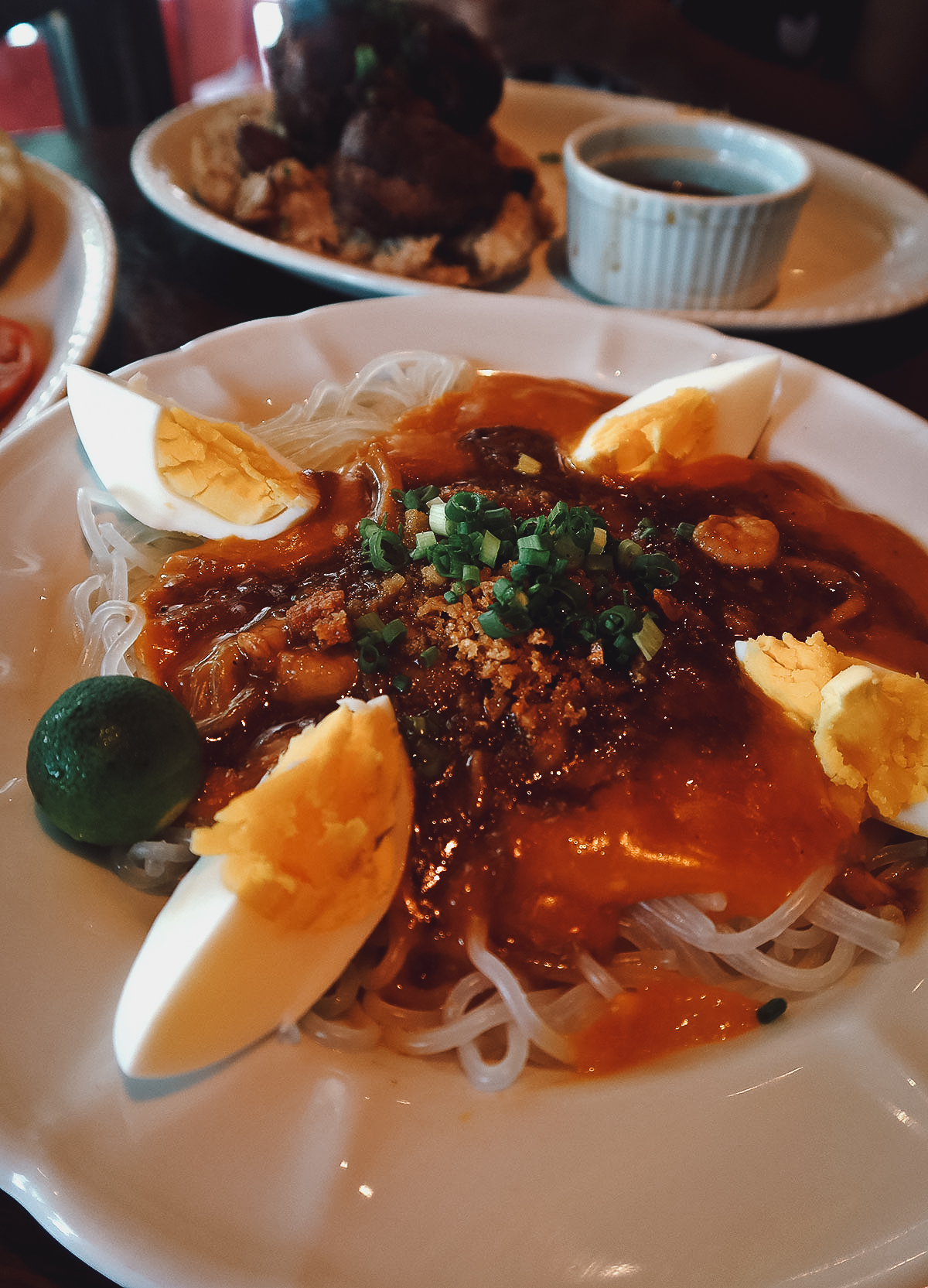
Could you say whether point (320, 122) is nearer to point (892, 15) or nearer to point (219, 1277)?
point (219, 1277)

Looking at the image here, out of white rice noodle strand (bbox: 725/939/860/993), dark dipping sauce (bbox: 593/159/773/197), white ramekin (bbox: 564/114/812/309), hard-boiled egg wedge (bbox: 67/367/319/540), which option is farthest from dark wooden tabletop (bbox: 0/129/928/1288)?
white rice noodle strand (bbox: 725/939/860/993)

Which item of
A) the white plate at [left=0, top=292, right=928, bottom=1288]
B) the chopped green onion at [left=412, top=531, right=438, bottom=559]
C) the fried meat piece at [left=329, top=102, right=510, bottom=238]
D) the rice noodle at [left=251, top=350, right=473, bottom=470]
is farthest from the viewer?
the fried meat piece at [left=329, top=102, right=510, bottom=238]

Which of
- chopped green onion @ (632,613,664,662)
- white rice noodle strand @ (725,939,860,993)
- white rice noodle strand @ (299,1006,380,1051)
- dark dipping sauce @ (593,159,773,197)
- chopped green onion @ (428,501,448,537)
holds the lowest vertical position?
white rice noodle strand @ (725,939,860,993)

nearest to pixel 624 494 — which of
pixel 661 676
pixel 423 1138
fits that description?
pixel 661 676

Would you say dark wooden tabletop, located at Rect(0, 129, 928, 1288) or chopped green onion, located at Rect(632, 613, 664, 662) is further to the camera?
dark wooden tabletop, located at Rect(0, 129, 928, 1288)

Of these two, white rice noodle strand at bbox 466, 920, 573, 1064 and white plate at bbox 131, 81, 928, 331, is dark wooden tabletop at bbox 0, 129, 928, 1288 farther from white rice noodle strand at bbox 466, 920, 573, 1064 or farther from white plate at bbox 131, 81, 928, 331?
white rice noodle strand at bbox 466, 920, 573, 1064

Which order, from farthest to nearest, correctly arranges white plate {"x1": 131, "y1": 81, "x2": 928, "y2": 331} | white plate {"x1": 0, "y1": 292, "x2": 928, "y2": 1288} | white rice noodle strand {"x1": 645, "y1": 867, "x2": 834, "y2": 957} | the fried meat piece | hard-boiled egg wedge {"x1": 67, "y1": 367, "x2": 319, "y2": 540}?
the fried meat piece
white plate {"x1": 131, "y1": 81, "x2": 928, "y2": 331}
hard-boiled egg wedge {"x1": 67, "y1": 367, "x2": 319, "y2": 540}
white rice noodle strand {"x1": 645, "y1": 867, "x2": 834, "y2": 957}
white plate {"x1": 0, "y1": 292, "x2": 928, "y2": 1288}

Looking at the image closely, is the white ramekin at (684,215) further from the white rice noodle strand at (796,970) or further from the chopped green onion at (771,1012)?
the chopped green onion at (771,1012)

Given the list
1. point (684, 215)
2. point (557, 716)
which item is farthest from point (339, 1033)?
point (684, 215)
